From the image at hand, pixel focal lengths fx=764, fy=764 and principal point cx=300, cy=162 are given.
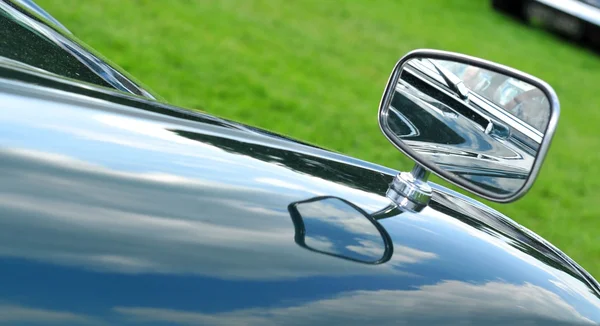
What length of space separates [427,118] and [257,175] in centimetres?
45

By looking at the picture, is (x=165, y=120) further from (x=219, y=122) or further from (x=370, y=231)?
(x=370, y=231)

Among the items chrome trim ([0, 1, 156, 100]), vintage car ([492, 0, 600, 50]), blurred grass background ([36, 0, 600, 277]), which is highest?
vintage car ([492, 0, 600, 50])

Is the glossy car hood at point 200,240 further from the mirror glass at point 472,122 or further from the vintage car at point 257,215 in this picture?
the mirror glass at point 472,122

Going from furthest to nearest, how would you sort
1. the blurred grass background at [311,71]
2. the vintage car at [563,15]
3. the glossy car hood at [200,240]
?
the vintage car at [563,15], the blurred grass background at [311,71], the glossy car hood at [200,240]

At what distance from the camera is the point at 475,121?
1688 mm

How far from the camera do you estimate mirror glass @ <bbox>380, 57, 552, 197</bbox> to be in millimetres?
1645

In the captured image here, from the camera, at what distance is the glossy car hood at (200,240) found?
3.56 ft

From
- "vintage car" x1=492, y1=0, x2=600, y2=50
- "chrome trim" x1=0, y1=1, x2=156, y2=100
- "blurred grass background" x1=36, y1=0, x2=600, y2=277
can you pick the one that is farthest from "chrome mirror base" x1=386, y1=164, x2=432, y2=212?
"vintage car" x1=492, y1=0, x2=600, y2=50

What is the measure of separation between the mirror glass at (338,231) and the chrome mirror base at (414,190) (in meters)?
0.20

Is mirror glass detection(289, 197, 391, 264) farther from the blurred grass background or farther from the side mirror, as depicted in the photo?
the blurred grass background

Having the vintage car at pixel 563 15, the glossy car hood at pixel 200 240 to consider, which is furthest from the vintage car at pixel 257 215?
the vintage car at pixel 563 15

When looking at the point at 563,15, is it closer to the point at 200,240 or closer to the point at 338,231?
the point at 338,231

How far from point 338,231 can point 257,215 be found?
0.52ft

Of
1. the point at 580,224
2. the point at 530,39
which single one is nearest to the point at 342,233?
the point at 580,224
